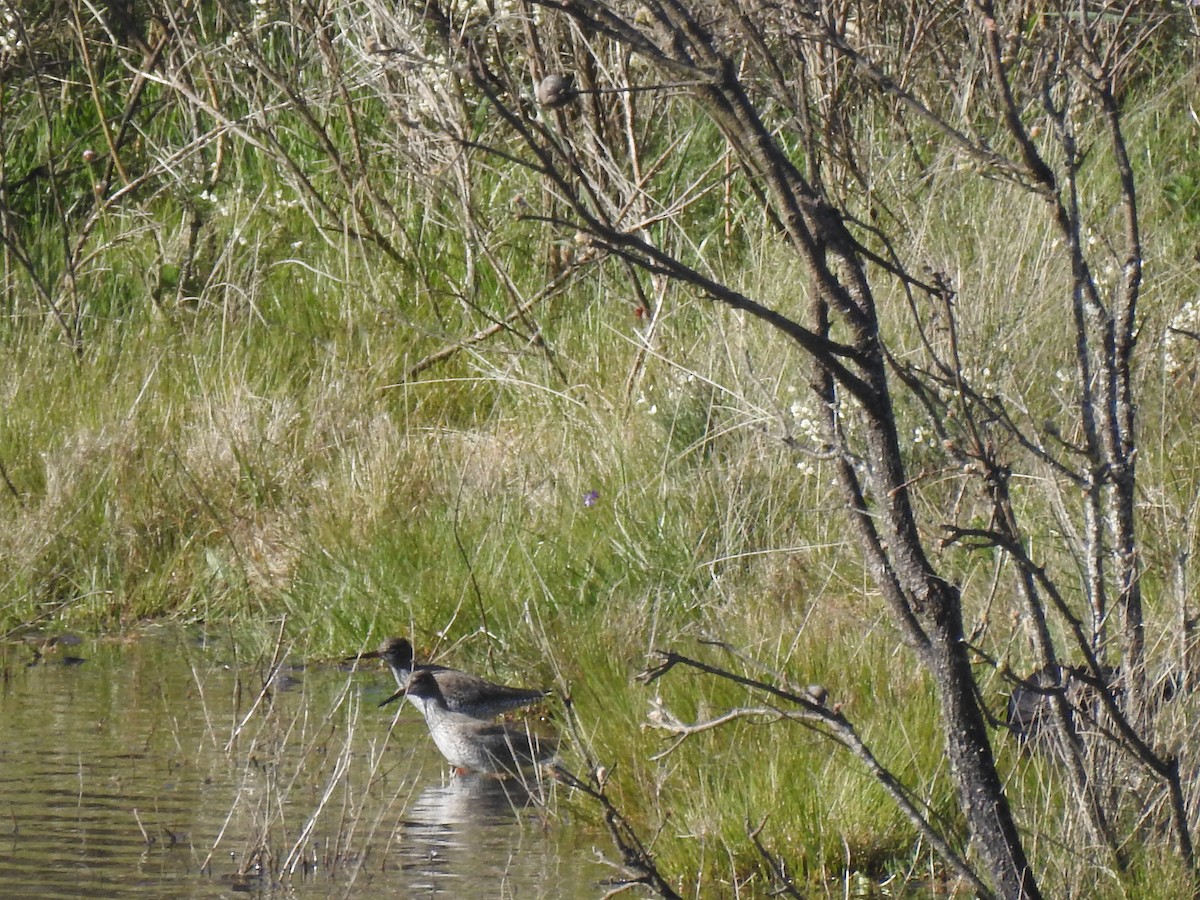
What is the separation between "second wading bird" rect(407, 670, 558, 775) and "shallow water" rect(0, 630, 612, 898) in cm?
6

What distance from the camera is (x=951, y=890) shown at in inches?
164

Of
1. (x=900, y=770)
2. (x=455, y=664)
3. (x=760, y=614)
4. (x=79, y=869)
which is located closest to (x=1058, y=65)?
(x=900, y=770)

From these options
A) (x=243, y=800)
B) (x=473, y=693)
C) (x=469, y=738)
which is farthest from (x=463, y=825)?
(x=473, y=693)

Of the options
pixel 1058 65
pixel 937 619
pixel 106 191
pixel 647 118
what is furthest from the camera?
pixel 106 191

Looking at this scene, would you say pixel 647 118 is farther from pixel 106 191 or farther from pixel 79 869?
pixel 79 869

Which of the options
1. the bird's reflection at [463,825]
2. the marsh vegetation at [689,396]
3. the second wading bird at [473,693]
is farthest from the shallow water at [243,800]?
the marsh vegetation at [689,396]

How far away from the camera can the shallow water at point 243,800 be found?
169 inches

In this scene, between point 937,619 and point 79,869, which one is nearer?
point 937,619

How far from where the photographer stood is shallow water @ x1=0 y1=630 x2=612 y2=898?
4.30m

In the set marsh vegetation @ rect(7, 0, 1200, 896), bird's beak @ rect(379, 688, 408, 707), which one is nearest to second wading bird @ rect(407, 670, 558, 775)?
bird's beak @ rect(379, 688, 408, 707)

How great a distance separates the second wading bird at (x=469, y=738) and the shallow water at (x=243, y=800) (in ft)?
0.21

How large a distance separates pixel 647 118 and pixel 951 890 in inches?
184

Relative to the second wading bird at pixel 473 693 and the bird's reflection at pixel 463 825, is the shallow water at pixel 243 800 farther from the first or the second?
the second wading bird at pixel 473 693

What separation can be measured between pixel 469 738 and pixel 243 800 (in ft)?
2.15
